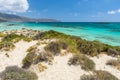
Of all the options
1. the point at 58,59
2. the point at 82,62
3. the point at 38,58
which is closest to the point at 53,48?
the point at 58,59

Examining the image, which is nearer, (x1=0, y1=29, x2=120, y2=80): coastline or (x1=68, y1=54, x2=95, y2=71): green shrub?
(x1=0, y1=29, x2=120, y2=80): coastline

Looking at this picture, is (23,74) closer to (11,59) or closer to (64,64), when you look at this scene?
(64,64)

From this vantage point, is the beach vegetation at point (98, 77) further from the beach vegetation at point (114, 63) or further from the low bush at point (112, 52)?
the low bush at point (112, 52)

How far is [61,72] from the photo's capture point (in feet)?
39.7

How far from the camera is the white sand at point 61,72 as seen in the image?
11547 mm

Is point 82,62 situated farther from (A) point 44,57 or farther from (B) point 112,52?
(B) point 112,52

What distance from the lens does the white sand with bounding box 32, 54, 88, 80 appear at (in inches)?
455

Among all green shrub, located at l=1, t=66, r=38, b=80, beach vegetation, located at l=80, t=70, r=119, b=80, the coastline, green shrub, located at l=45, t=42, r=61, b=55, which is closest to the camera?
green shrub, located at l=1, t=66, r=38, b=80

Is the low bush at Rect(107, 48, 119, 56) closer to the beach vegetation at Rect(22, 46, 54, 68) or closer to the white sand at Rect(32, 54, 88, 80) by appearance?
the white sand at Rect(32, 54, 88, 80)

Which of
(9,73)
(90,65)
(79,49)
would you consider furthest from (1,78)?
(79,49)

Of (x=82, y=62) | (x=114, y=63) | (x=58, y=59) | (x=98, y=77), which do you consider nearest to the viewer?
(x=98, y=77)

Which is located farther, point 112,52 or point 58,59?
point 112,52

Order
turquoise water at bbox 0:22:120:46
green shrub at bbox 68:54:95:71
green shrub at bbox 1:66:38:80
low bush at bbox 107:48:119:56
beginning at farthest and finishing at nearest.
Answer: turquoise water at bbox 0:22:120:46 → low bush at bbox 107:48:119:56 → green shrub at bbox 68:54:95:71 → green shrub at bbox 1:66:38:80

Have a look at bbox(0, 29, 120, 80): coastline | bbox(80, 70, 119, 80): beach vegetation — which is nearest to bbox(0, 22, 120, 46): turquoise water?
bbox(0, 29, 120, 80): coastline
